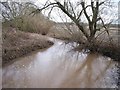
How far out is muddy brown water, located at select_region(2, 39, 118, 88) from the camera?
19.2 ft

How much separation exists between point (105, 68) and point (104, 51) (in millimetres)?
2327

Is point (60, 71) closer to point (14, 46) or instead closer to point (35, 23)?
point (14, 46)

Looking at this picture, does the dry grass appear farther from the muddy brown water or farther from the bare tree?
the muddy brown water

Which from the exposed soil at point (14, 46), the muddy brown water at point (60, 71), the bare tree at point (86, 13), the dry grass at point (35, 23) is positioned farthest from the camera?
the dry grass at point (35, 23)

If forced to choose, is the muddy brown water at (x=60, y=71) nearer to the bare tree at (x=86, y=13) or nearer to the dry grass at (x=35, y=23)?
the bare tree at (x=86, y=13)

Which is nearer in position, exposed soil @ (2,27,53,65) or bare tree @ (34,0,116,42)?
exposed soil @ (2,27,53,65)

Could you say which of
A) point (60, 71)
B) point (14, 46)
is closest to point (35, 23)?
point (14, 46)

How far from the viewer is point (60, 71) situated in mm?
7008

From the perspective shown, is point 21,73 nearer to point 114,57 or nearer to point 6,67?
point 6,67

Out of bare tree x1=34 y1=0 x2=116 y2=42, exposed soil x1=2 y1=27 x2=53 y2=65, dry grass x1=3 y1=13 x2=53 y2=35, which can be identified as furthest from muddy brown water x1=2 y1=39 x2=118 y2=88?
dry grass x1=3 y1=13 x2=53 y2=35

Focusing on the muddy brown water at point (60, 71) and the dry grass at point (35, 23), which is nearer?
the muddy brown water at point (60, 71)

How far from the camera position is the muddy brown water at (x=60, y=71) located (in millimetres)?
5848

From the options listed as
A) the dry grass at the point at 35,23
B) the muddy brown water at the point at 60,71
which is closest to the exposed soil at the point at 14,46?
the muddy brown water at the point at 60,71

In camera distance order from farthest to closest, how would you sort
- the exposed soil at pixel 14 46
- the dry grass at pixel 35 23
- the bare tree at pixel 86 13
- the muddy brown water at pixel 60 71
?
the dry grass at pixel 35 23, the bare tree at pixel 86 13, the exposed soil at pixel 14 46, the muddy brown water at pixel 60 71
